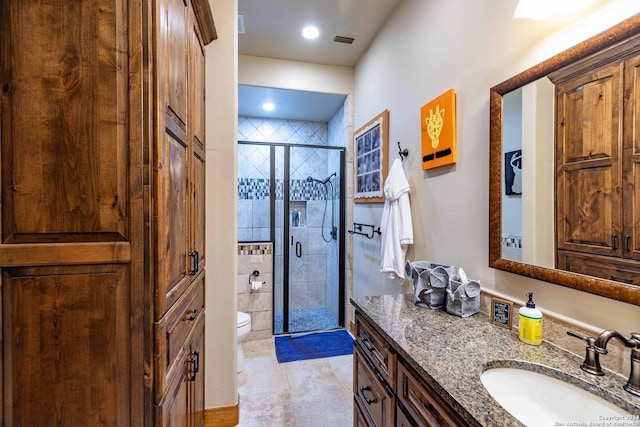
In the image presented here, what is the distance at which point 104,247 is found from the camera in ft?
2.77

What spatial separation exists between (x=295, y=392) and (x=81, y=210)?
6.22 feet

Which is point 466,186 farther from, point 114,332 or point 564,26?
point 114,332

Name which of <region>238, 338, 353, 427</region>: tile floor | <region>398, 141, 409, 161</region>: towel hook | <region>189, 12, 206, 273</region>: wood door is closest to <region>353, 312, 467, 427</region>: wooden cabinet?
<region>238, 338, 353, 427</region>: tile floor

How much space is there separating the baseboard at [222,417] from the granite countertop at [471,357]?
3.77 ft

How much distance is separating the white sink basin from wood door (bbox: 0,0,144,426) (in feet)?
3.54

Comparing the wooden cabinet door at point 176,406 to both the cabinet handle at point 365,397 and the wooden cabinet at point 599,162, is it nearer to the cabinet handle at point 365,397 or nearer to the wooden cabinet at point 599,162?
the cabinet handle at point 365,397

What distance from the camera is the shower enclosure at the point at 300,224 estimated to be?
314 centimetres

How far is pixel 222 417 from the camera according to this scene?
1.78 m

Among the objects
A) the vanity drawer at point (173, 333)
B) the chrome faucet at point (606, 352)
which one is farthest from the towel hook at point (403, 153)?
the vanity drawer at point (173, 333)

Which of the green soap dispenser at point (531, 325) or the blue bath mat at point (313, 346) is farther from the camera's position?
the blue bath mat at point (313, 346)

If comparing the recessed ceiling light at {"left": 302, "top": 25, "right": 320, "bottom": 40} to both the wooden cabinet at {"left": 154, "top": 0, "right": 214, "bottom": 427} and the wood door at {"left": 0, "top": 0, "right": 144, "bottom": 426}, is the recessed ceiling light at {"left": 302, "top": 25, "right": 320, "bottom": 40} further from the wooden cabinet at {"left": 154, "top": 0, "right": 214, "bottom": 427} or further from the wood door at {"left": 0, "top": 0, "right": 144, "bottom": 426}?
the wood door at {"left": 0, "top": 0, "right": 144, "bottom": 426}

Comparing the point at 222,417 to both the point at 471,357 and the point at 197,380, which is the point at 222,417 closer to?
the point at 197,380

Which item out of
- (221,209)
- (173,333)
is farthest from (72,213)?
(221,209)

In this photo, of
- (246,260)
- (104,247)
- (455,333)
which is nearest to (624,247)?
(455,333)
